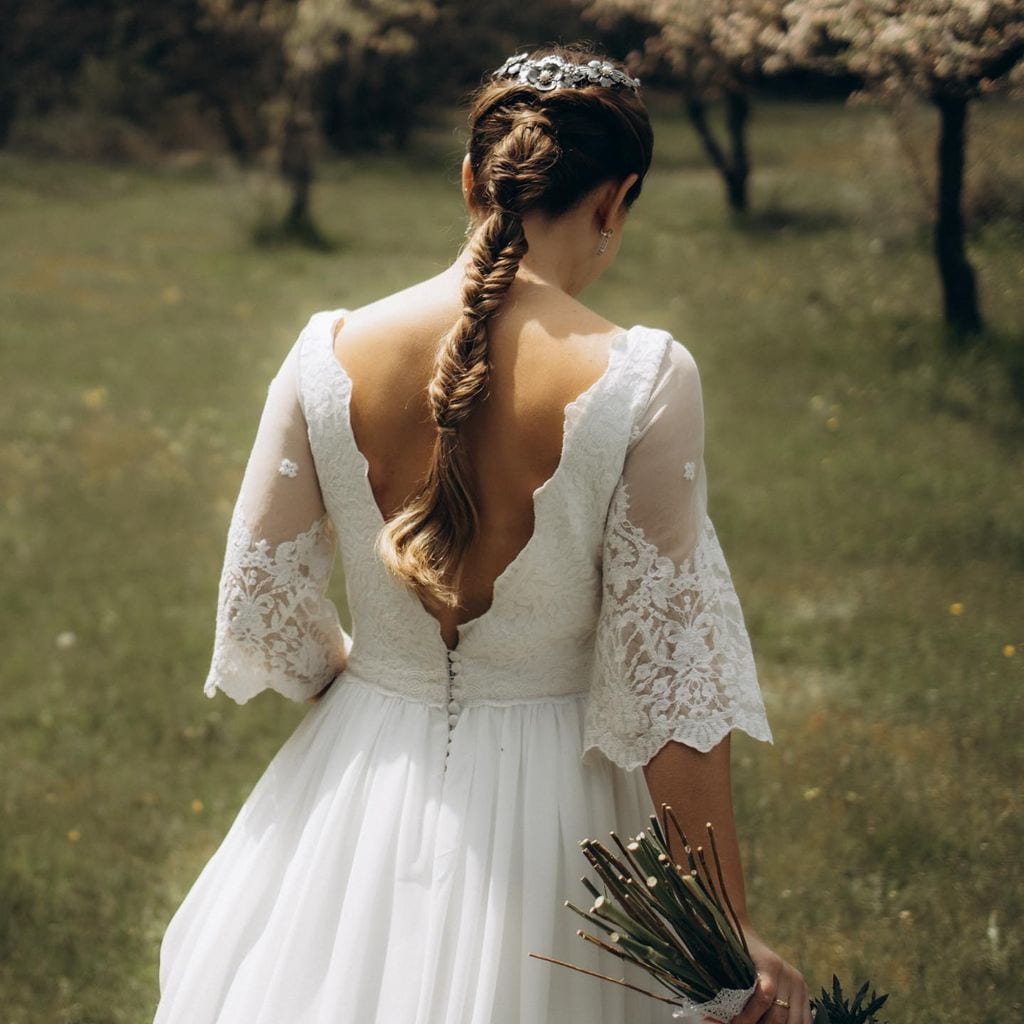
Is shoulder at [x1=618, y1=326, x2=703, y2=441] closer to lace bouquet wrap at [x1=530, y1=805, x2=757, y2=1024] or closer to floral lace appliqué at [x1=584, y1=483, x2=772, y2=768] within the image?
floral lace appliqué at [x1=584, y1=483, x2=772, y2=768]

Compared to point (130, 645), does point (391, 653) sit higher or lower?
higher

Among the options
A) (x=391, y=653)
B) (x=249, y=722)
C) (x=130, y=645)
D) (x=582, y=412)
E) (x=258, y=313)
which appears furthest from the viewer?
(x=258, y=313)

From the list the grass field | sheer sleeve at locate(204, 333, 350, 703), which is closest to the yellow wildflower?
the grass field

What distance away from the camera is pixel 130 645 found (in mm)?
5168

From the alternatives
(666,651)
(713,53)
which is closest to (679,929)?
(666,651)

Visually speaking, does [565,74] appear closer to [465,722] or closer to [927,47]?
[465,722]

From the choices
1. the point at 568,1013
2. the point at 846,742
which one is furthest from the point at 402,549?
the point at 846,742

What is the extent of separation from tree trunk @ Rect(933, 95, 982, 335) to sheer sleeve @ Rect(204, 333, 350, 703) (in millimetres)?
4189

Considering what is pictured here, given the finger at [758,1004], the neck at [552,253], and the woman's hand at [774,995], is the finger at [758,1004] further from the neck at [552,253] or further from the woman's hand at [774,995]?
the neck at [552,253]

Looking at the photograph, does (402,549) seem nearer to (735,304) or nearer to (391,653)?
(391,653)

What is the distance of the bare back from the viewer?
1.79 metres

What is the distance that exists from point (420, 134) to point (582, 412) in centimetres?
1252

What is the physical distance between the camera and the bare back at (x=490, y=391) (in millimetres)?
1785

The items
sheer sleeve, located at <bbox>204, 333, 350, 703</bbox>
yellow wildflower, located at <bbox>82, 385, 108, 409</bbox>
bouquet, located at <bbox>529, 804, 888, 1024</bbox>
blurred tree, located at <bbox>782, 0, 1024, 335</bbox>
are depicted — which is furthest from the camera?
yellow wildflower, located at <bbox>82, 385, 108, 409</bbox>
